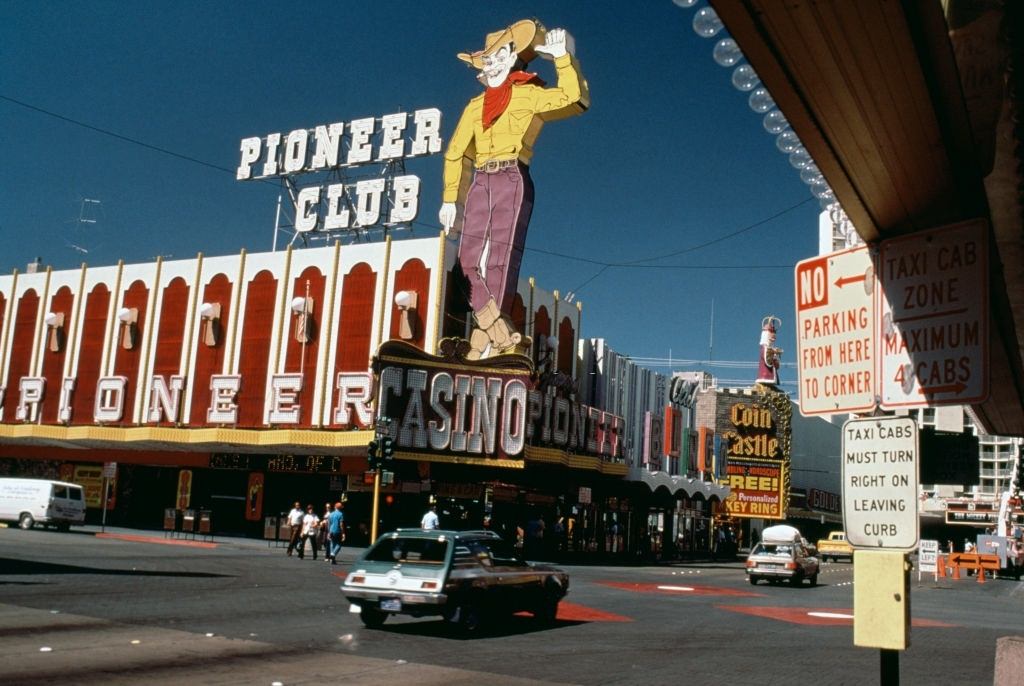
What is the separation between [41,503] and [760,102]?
40957 millimetres

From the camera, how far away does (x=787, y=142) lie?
18.2ft

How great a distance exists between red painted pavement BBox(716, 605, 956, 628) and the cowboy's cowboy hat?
26.5 m

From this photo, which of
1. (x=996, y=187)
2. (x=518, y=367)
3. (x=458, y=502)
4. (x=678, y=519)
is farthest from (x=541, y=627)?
(x=678, y=519)

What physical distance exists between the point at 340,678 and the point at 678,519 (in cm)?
5672

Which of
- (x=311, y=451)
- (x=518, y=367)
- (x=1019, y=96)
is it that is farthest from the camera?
(x=311, y=451)

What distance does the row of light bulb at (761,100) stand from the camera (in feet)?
15.5

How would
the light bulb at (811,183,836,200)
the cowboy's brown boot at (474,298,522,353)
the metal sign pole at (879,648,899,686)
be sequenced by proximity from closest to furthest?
Result: 1. the metal sign pole at (879,648,899,686)
2. the light bulb at (811,183,836,200)
3. the cowboy's brown boot at (474,298,522,353)

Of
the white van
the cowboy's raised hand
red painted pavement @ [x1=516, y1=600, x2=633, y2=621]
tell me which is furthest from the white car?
the white van

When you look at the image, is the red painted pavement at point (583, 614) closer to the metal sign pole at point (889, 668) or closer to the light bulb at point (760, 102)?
the metal sign pole at point (889, 668)

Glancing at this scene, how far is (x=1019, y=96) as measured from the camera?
4.65 meters

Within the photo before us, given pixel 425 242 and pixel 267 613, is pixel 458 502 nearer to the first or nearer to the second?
pixel 425 242

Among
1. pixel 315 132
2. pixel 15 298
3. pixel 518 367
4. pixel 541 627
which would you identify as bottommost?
pixel 541 627

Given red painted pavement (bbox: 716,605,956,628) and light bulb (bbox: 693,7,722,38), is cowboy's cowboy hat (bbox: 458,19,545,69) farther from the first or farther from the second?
light bulb (bbox: 693,7,722,38)

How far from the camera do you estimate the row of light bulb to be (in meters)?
4.73
